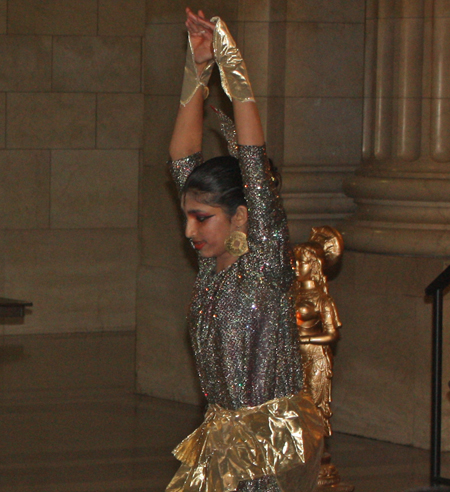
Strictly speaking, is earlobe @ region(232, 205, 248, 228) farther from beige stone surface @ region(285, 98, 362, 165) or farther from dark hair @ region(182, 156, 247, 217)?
beige stone surface @ region(285, 98, 362, 165)

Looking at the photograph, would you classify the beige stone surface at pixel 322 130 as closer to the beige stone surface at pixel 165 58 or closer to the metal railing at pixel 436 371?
the beige stone surface at pixel 165 58

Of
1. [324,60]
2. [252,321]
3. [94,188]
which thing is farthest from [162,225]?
[252,321]

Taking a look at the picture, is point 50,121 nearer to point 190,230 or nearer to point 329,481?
point 329,481

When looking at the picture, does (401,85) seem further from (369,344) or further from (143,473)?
(143,473)

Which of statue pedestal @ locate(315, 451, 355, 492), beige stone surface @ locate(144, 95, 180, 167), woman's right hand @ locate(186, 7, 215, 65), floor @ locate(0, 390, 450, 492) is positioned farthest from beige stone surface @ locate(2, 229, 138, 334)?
woman's right hand @ locate(186, 7, 215, 65)

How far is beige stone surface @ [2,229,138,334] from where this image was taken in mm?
10602

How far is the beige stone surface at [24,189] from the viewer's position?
10.6m

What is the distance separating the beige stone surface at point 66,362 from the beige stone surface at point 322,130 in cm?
234

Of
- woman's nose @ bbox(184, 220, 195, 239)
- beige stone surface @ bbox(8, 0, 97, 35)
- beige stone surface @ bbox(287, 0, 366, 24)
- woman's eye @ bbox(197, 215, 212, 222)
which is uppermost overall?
beige stone surface @ bbox(8, 0, 97, 35)

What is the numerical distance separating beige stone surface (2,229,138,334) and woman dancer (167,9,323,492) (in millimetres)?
7555

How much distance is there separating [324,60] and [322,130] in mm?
483

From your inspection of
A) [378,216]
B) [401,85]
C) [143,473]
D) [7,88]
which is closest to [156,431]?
[143,473]

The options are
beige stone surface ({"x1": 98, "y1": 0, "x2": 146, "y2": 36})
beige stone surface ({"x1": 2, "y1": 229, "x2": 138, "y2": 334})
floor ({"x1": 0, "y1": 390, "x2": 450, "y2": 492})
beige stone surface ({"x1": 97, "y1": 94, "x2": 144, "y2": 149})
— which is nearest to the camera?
floor ({"x1": 0, "y1": 390, "x2": 450, "y2": 492})

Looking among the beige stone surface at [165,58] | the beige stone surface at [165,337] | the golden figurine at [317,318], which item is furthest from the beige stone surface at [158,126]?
the golden figurine at [317,318]
